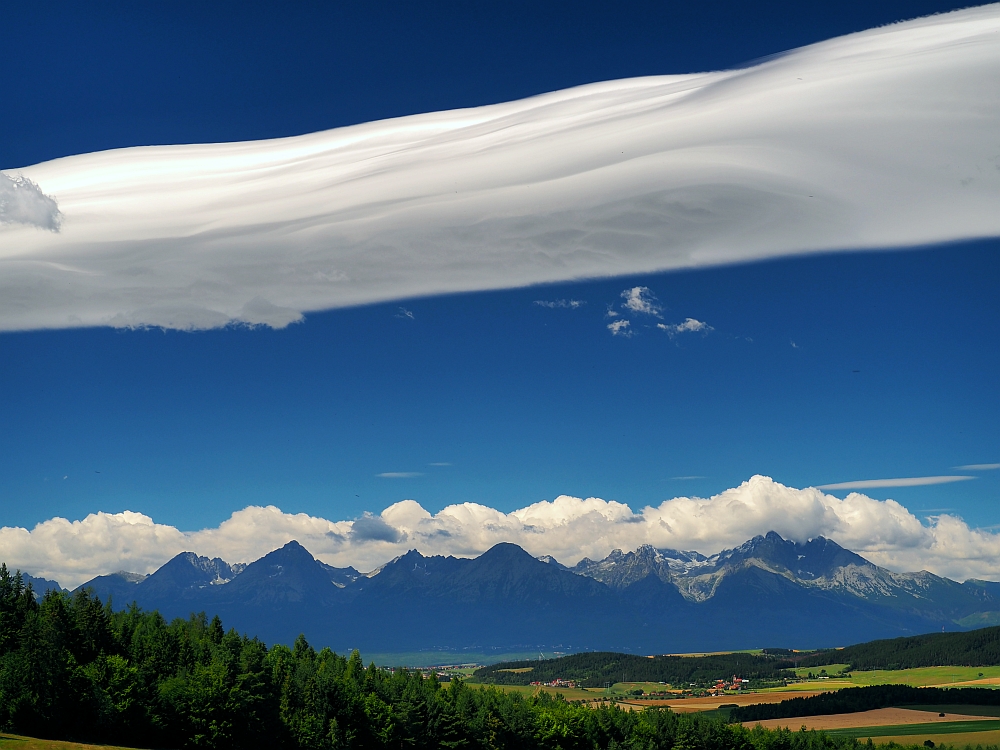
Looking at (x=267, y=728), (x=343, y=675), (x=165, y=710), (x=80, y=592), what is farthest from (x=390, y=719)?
(x=80, y=592)

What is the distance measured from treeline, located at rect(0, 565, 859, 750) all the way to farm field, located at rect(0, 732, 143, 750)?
795 centimetres

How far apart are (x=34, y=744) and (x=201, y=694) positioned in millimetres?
26263

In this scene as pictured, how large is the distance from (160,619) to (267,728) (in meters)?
31.1

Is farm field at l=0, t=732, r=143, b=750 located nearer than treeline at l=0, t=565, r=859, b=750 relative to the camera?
Yes

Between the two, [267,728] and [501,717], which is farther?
[501,717]

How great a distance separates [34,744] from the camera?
107 m

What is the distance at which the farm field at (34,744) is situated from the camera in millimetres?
105812

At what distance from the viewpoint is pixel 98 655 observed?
13638cm

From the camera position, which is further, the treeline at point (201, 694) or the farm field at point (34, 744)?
the treeline at point (201, 694)

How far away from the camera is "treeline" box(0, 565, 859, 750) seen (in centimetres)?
12156

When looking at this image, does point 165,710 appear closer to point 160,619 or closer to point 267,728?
point 267,728

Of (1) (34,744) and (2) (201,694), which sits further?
(2) (201,694)

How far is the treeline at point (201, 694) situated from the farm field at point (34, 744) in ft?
26.1

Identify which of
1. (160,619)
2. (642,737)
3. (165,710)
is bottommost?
(642,737)
